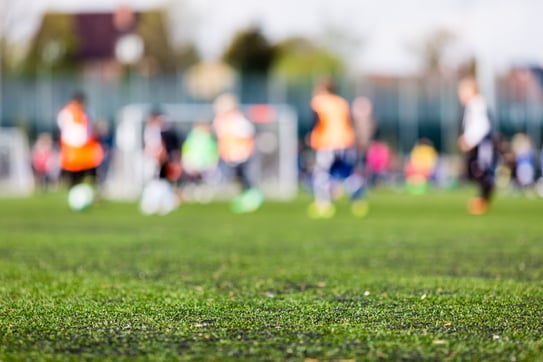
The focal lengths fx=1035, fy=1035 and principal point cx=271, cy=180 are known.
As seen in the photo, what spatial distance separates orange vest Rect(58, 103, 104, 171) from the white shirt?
6.43 metres

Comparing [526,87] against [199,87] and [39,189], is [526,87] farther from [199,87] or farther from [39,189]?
[39,189]

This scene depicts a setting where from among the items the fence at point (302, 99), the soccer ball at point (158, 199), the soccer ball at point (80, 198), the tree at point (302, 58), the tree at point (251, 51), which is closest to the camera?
the soccer ball at point (80, 198)

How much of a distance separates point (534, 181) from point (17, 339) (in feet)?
92.7

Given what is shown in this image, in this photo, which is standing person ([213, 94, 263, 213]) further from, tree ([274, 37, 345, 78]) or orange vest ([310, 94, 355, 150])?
tree ([274, 37, 345, 78])

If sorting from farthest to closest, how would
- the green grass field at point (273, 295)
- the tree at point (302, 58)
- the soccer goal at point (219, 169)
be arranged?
the tree at point (302, 58) < the soccer goal at point (219, 169) < the green grass field at point (273, 295)

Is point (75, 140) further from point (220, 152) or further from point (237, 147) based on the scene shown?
point (220, 152)

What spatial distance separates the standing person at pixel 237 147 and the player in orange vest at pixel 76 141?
275 centimetres

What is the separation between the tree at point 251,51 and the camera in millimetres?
61438

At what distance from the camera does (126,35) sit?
239 feet

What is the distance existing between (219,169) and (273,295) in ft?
76.7

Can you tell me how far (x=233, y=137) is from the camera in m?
20.0

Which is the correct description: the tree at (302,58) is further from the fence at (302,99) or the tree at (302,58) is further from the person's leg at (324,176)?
the person's leg at (324,176)

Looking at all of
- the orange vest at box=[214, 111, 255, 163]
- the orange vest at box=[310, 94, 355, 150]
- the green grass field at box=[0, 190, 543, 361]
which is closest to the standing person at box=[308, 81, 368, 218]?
the orange vest at box=[310, 94, 355, 150]

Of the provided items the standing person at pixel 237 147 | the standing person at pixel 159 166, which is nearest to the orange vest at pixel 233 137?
the standing person at pixel 237 147
